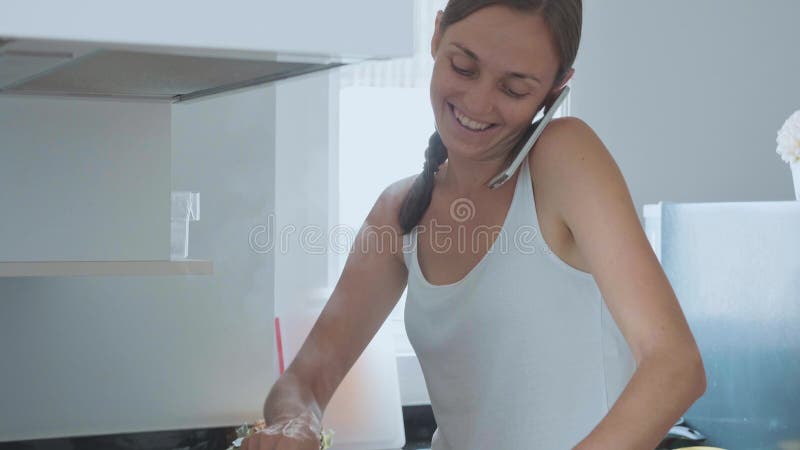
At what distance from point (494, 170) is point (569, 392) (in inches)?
11.4

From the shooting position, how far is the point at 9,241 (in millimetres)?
1295

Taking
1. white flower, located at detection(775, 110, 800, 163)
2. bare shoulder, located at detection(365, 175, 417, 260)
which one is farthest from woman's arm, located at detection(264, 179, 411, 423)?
white flower, located at detection(775, 110, 800, 163)

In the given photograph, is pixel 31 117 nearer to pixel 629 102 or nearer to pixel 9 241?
pixel 9 241

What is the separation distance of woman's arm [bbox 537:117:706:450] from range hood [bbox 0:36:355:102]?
329 millimetres

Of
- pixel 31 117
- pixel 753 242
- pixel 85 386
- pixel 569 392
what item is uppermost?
pixel 31 117

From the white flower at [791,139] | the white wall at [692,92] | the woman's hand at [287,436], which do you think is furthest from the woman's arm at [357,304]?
the white wall at [692,92]

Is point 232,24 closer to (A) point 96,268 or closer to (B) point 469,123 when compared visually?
(B) point 469,123

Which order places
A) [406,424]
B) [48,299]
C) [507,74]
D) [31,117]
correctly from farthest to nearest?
[406,424] → [48,299] → [31,117] → [507,74]

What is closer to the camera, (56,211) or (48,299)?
(56,211)

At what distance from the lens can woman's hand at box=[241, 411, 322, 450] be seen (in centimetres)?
104

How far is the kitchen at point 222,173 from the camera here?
2.00ft

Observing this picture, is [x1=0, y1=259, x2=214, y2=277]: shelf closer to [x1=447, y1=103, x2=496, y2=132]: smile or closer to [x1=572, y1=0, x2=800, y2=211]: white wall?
[x1=447, y1=103, x2=496, y2=132]: smile

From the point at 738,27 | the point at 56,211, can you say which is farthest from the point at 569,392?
the point at 738,27

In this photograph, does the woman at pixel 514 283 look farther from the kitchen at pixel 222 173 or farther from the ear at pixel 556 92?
the kitchen at pixel 222 173
